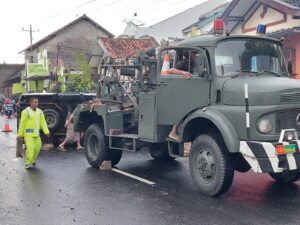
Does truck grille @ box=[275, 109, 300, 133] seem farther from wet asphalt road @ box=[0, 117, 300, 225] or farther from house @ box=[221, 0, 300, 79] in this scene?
house @ box=[221, 0, 300, 79]

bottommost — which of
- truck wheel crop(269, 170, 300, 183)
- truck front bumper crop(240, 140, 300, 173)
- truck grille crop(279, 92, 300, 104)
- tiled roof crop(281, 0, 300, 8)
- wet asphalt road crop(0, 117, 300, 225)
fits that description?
wet asphalt road crop(0, 117, 300, 225)

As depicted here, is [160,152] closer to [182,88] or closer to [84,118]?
[84,118]

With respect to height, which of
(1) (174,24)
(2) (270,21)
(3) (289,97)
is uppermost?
(1) (174,24)

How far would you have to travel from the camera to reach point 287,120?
20.8 feet

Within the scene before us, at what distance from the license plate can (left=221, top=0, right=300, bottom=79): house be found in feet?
27.6

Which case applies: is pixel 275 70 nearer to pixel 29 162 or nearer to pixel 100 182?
pixel 100 182

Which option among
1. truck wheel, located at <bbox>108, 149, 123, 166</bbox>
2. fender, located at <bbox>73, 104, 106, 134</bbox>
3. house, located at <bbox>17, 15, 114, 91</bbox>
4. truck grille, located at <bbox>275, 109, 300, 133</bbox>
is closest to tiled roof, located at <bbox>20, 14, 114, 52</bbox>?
house, located at <bbox>17, 15, 114, 91</bbox>

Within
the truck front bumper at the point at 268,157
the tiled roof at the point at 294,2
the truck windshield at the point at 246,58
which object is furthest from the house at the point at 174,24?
the truck front bumper at the point at 268,157

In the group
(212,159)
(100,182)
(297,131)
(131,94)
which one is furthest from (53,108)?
(297,131)

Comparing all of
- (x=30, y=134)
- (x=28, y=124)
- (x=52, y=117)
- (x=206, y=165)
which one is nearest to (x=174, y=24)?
(x=52, y=117)

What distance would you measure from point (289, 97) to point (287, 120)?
13.2 inches

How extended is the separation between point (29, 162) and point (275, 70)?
573cm

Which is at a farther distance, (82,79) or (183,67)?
(82,79)

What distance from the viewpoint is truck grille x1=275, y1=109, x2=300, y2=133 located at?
630 centimetres
